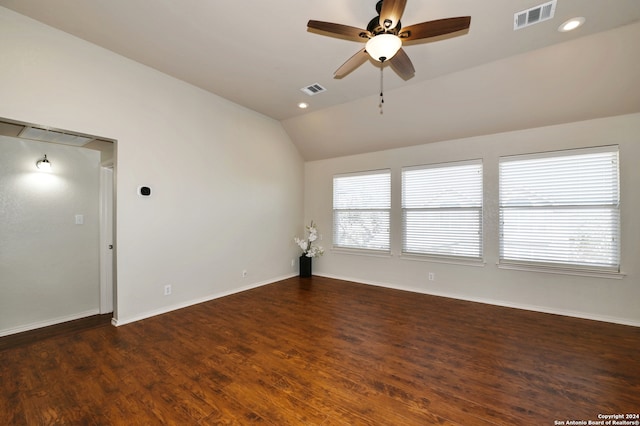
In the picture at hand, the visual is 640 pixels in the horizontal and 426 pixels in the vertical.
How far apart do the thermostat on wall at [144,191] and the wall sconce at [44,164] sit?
1508 millimetres

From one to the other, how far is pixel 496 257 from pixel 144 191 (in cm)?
527

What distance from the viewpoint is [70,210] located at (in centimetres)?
391

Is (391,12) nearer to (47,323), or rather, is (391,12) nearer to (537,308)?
(537,308)

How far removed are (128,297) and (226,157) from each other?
99.3 inches

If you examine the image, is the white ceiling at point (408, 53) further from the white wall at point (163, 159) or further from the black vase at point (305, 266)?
the black vase at point (305, 266)

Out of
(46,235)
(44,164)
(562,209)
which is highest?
(44,164)

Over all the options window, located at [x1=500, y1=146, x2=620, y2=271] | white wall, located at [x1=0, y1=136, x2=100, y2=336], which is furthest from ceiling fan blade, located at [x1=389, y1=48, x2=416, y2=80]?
white wall, located at [x1=0, y1=136, x2=100, y2=336]

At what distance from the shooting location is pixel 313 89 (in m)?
4.11

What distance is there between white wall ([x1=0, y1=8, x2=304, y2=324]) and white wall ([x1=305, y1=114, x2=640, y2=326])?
1.64 meters

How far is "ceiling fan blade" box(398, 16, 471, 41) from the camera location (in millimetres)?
2035

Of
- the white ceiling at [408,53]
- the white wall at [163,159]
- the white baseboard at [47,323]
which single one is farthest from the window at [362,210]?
the white baseboard at [47,323]

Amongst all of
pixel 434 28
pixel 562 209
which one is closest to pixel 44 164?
pixel 434 28

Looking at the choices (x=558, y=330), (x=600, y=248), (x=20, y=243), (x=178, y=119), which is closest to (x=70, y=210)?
(x=20, y=243)

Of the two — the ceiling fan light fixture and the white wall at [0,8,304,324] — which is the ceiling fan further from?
the white wall at [0,8,304,324]
